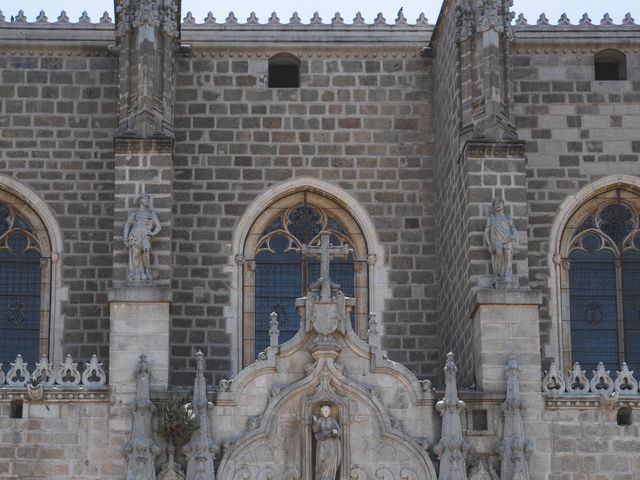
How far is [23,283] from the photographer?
1243 inches

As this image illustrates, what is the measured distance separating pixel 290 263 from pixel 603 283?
4931 mm

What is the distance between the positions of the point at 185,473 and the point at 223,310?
14.1 ft

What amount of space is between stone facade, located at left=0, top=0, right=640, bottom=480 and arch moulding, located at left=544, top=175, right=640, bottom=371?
0.04 m

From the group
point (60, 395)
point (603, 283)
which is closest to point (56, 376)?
point (60, 395)

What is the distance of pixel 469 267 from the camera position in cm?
2902

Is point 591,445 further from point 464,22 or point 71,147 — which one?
point 71,147

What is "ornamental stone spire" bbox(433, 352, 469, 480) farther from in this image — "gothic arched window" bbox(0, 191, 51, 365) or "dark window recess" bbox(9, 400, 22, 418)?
"gothic arched window" bbox(0, 191, 51, 365)

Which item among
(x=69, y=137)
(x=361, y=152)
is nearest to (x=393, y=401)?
(x=361, y=152)

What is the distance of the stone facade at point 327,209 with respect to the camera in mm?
27797

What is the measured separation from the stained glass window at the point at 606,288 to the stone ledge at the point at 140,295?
6.80 meters

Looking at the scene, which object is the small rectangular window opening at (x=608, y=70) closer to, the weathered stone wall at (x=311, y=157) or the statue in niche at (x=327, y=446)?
the weathered stone wall at (x=311, y=157)

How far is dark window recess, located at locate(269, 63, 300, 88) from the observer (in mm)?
32812

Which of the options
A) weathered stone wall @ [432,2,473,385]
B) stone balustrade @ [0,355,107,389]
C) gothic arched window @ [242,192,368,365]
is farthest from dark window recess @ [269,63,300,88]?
stone balustrade @ [0,355,107,389]

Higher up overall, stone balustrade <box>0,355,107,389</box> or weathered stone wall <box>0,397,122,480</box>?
stone balustrade <box>0,355,107,389</box>
